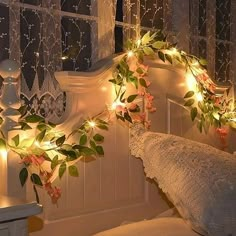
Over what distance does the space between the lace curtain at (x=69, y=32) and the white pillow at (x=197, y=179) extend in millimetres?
371

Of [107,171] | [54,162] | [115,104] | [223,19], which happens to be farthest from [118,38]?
[223,19]

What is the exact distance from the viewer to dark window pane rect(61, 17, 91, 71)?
1647mm

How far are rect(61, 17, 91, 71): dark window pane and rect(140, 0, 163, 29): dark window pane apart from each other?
1.03 feet

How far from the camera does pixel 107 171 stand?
1.65m

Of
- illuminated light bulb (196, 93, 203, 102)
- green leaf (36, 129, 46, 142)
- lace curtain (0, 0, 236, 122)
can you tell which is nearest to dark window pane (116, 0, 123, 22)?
lace curtain (0, 0, 236, 122)

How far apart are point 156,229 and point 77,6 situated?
2.77 ft

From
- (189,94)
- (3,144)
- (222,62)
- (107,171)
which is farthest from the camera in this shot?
(222,62)

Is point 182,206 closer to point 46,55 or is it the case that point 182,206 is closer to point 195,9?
point 46,55

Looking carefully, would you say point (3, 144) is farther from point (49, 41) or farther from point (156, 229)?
point (156, 229)

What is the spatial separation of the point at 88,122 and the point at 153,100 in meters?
0.37

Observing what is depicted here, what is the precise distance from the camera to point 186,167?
1.41 metres

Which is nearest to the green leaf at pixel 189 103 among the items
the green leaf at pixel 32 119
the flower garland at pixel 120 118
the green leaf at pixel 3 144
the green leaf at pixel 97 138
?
the flower garland at pixel 120 118

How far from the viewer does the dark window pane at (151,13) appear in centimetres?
194

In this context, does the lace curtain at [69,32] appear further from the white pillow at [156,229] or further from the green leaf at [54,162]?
the white pillow at [156,229]
